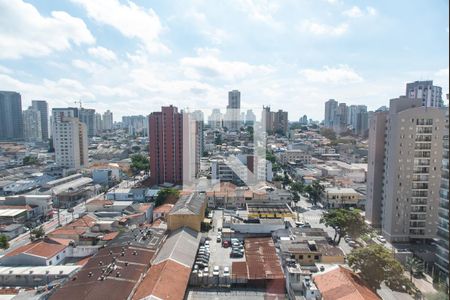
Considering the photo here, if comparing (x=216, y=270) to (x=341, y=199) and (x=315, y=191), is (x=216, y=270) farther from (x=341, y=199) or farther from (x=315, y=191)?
(x=341, y=199)

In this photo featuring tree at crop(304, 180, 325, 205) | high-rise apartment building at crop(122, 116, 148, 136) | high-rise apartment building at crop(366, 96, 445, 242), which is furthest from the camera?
high-rise apartment building at crop(122, 116, 148, 136)

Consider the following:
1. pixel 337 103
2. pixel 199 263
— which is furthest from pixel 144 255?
pixel 337 103

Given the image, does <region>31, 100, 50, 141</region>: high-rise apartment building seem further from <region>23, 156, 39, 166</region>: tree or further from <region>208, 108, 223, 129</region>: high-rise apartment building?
<region>208, 108, 223, 129</region>: high-rise apartment building

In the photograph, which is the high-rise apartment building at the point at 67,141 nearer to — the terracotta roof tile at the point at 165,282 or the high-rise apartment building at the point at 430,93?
the terracotta roof tile at the point at 165,282

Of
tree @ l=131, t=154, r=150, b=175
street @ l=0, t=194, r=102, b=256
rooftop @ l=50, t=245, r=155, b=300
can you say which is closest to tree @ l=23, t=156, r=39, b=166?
tree @ l=131, t=154, r=150, b=175

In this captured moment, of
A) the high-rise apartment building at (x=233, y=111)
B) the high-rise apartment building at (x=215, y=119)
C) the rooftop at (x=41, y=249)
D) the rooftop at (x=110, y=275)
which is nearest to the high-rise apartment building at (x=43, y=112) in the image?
the high-rise apartment building at (x=215, y=119)

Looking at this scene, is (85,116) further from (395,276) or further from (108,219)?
(395,276)

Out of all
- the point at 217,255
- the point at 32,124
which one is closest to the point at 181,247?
the point at 217,255
